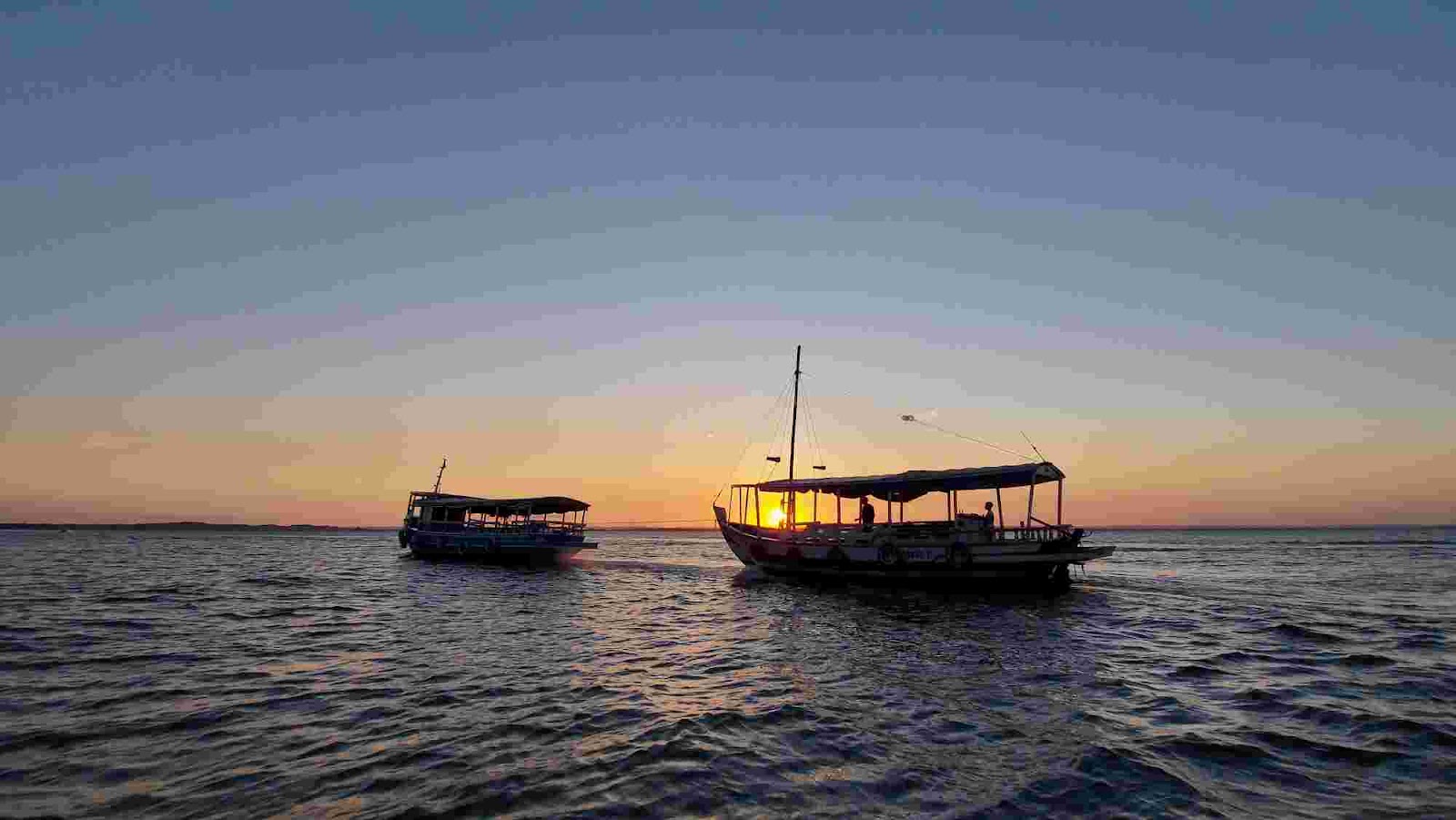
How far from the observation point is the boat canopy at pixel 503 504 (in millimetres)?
47469

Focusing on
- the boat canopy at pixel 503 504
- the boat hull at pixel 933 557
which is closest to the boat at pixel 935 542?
the boat hull at pixel 933 557

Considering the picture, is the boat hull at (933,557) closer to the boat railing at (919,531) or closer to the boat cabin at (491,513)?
the boat railing at (919,531)

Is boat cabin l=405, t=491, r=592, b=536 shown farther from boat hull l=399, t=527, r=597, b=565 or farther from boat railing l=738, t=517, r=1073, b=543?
boat railing l=738, t=517, r=1073, b=543

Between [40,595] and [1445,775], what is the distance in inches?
1648

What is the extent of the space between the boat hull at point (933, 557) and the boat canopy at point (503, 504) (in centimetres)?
1656

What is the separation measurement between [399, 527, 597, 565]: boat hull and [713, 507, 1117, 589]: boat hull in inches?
711

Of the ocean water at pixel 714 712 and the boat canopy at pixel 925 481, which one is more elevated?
the boat canopy at pixel 925 481

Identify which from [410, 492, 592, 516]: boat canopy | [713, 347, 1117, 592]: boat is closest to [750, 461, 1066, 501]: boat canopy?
[713, 347, 1117, 592]: boat

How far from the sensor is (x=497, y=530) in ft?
172

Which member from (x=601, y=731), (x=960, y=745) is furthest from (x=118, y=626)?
(x=960, y=745)

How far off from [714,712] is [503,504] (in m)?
A: 43.8

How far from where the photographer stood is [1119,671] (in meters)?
14.7

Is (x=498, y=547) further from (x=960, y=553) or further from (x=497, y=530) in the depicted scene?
(x=960, y=553)

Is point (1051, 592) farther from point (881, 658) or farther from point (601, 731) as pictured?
point (601, 731)
